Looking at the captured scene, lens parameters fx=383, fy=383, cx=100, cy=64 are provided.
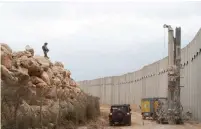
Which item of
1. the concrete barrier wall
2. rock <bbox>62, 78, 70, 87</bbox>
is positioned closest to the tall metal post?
the concrete barrier wall

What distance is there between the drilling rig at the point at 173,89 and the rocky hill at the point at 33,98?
6377mm

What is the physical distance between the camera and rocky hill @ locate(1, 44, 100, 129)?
15.4 meters

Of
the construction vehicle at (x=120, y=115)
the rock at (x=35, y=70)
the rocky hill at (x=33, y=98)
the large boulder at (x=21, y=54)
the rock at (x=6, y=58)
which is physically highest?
the large boulder at (x=21, y=54)

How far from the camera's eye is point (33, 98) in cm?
1886

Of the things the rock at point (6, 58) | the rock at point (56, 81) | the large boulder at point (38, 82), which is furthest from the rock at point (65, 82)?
the rock at point (6, 58)

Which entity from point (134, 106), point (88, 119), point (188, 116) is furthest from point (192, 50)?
point (134, 106)

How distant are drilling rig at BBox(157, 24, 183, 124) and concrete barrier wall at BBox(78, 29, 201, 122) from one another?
1.92 m

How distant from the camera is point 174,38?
115 ft

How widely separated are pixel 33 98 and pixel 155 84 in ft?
133

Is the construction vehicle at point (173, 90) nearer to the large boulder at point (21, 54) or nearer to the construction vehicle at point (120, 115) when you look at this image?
the construction vehicle at point (120, 115)

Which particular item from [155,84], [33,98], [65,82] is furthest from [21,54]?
[155,84]

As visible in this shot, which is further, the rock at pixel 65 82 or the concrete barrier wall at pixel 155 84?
the concrete barrier wall at pixel 155 84

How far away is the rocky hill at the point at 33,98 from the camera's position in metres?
15.4

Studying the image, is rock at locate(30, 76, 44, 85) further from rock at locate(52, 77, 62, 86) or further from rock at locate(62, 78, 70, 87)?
rock at locate(62, 78, 70, 87)
